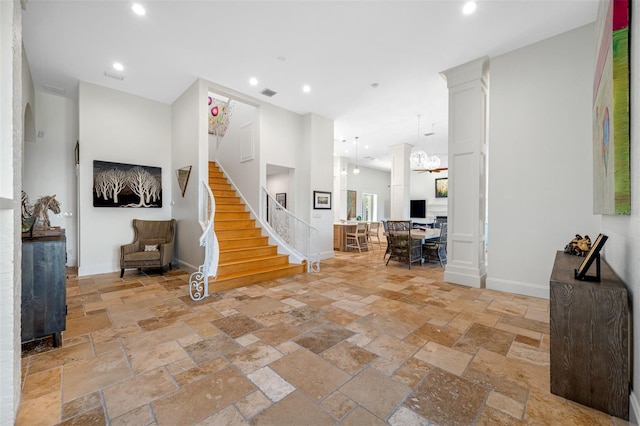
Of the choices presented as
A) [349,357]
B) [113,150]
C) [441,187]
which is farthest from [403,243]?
[441,187]

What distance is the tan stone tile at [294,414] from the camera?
5.01ft

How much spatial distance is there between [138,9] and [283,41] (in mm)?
1753

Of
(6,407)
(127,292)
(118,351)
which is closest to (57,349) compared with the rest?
(118,351)

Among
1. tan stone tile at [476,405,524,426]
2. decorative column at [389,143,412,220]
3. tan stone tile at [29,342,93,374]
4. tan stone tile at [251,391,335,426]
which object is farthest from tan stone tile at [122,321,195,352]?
decorative column at [389,143,412,220]

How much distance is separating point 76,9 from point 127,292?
3712 millimetres

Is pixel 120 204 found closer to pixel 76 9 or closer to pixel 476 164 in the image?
pixel 76 9

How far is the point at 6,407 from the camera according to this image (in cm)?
141

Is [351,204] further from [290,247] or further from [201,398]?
[201,398]

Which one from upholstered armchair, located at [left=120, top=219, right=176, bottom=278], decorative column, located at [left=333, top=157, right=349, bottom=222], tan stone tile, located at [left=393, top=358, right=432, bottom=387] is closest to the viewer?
tan stone tile, located at [left=393, top=358, right=432, bottom=387]

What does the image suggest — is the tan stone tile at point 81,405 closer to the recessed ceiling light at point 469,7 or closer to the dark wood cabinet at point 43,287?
the dark wood cabinet at point 43,287

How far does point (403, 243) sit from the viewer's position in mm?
5777

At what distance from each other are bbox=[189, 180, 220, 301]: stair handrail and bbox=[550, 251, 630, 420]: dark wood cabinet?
12.1 feet

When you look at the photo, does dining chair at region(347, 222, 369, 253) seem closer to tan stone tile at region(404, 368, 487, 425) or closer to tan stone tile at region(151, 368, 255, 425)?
tan stone tile at region(404, 368, 487, 425)

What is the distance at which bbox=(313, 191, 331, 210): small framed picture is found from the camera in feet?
21.7
